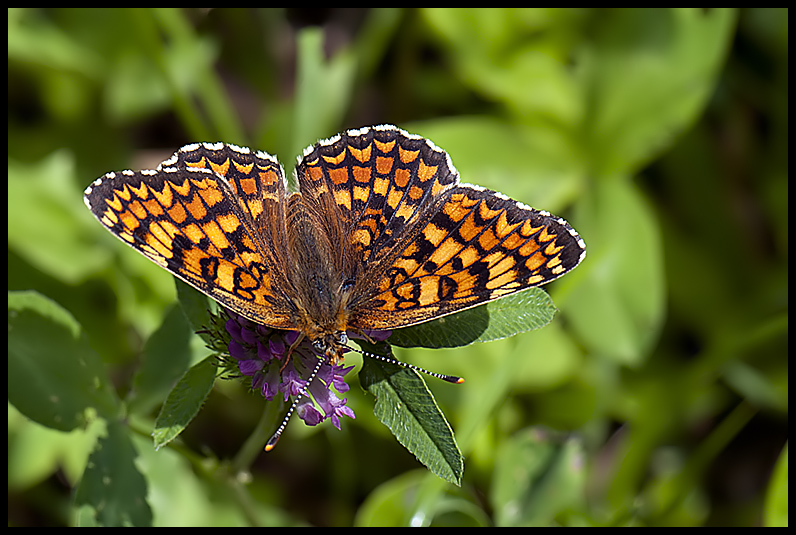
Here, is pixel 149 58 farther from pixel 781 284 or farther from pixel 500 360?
pixel 781 284

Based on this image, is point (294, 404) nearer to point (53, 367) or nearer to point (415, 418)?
point (415, 418)

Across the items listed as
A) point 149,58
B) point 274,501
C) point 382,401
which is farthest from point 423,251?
point 149,58

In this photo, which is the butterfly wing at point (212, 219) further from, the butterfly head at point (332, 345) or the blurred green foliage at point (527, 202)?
the blurred green foliage at point (527, 202)

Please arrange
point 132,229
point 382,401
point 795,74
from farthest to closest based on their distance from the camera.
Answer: point 795,74, point 382,401, point 132,229

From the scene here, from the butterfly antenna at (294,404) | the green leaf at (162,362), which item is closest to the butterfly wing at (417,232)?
the butterfly antenna at (294,404)

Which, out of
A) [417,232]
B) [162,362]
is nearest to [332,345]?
[417,232]

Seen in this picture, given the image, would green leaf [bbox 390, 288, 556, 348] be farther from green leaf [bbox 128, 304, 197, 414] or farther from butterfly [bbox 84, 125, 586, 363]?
green leaf [bbox 128, 304, 197, 414]

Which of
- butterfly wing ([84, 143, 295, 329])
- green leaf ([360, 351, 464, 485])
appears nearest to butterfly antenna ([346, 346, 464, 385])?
green leaf ([360, 351, 464, 485])
